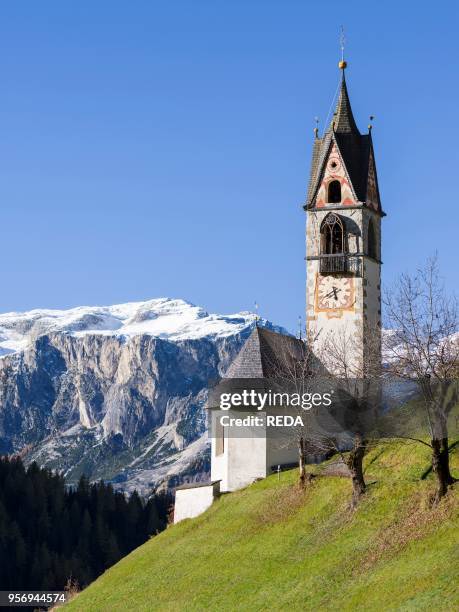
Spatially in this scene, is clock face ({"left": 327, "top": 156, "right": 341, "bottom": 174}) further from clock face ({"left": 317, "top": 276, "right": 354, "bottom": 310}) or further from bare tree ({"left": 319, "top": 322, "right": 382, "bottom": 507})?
bare tree ({"left": 319, "top": 322, "right": 382, "bottom": 507})

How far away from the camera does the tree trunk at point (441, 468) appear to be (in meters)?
51.2

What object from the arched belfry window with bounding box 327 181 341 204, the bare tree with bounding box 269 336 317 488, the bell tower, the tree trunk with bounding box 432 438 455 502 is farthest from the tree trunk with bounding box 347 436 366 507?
the arched belfry window with bounding box 327 181 341 204

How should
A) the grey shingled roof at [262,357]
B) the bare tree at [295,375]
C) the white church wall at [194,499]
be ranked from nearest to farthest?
the bare tree at [295,375], the white church wall at [194,499], the grey shingled roof at [262,357]

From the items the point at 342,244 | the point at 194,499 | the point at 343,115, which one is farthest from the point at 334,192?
the point at 194,499

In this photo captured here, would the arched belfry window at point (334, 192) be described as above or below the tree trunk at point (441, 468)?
above

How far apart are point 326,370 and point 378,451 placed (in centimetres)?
1371

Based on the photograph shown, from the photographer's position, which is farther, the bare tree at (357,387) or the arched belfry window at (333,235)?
the arched belfry window at (333,235)

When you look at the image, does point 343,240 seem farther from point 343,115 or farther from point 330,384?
point 330,384

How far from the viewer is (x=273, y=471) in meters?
74.9

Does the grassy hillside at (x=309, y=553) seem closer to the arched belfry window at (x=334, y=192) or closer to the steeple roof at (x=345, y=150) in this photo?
the arched belfry window at (x=334, y=192)

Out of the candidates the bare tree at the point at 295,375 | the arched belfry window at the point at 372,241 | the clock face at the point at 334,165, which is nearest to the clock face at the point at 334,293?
the arched belfry window at the point at 372,241

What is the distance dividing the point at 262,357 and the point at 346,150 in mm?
19258

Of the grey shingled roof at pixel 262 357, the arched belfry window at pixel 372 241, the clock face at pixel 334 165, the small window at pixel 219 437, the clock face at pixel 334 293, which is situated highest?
the clock face at pixel 334 165

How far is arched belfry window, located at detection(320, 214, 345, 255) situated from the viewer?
3383 inches
